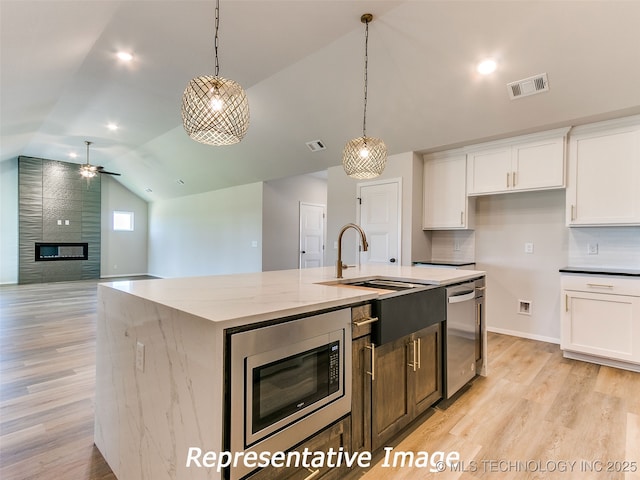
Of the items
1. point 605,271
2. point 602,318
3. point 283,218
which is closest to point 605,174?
point 605,271

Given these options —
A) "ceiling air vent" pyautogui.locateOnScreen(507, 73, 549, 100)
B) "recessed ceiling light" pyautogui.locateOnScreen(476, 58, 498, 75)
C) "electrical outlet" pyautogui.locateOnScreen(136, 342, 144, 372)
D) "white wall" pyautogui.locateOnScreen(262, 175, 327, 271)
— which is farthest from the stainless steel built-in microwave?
"white wall" pyautogui.locateOnScreen(262, 175, 327, 271)

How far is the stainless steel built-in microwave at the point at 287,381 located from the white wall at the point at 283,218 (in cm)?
538

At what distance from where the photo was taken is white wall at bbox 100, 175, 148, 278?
31.1ft

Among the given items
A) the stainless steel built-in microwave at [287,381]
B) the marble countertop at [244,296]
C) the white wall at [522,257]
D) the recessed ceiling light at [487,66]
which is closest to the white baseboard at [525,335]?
the white wall at [522,257]

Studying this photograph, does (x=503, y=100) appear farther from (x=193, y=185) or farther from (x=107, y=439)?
(x=193, y=185)

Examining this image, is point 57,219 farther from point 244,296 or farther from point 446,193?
point 244,296

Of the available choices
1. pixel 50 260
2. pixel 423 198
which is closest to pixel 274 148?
pixel 423 198

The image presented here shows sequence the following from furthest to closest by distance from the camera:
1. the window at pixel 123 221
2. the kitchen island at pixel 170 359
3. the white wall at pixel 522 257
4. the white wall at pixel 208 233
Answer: the window at pixel 123 221 → the white wall at pixel 208 233 → the white wall at pixel 522 257 → the kitchen island at pixel 170 359

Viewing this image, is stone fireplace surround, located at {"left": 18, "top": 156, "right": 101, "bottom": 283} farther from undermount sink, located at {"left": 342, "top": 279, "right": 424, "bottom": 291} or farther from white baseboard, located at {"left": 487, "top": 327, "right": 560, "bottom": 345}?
white baseboard, located at {"left": 487, "top": 327, "right": 560, "bottom": 345}

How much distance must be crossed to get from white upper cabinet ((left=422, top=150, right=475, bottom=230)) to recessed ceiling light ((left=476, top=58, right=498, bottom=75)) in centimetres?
138

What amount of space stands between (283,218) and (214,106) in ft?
17.5

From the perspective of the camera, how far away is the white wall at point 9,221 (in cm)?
789

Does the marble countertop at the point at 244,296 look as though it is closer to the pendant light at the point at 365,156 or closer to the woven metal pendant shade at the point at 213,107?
the woven metal pendant shade at the point at 213,107

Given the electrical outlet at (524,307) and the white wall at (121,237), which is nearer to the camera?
the electrical outlet at (524,307)
